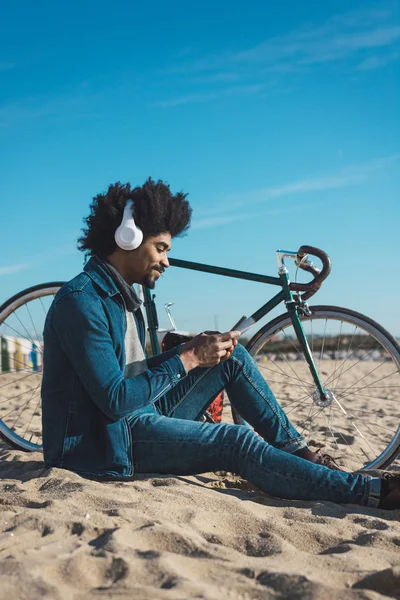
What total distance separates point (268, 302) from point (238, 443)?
121cm

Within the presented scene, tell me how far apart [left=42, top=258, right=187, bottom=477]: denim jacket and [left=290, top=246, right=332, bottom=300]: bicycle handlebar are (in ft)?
3.72

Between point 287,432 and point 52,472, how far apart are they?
1065 millimetres

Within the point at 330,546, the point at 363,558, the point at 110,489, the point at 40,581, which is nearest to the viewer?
the point at 40,581

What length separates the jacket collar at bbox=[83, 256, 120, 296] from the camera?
2943 mm

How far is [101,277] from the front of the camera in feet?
9.79

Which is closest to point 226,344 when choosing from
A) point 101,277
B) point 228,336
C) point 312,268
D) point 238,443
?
point 228,336

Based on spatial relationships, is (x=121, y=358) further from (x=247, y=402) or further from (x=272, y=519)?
(x=272, y=519)

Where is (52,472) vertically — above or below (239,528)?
above

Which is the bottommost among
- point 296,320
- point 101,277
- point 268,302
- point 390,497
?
point 390,497

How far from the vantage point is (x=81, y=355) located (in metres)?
2.73

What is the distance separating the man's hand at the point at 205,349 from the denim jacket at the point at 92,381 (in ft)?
0.18

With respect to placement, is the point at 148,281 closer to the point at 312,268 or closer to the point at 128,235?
the point at 128,235

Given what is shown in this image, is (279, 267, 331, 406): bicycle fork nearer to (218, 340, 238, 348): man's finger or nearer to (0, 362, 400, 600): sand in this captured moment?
(218, 340, 238, 348): man's finger

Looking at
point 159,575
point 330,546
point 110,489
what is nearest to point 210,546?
point 159,575
